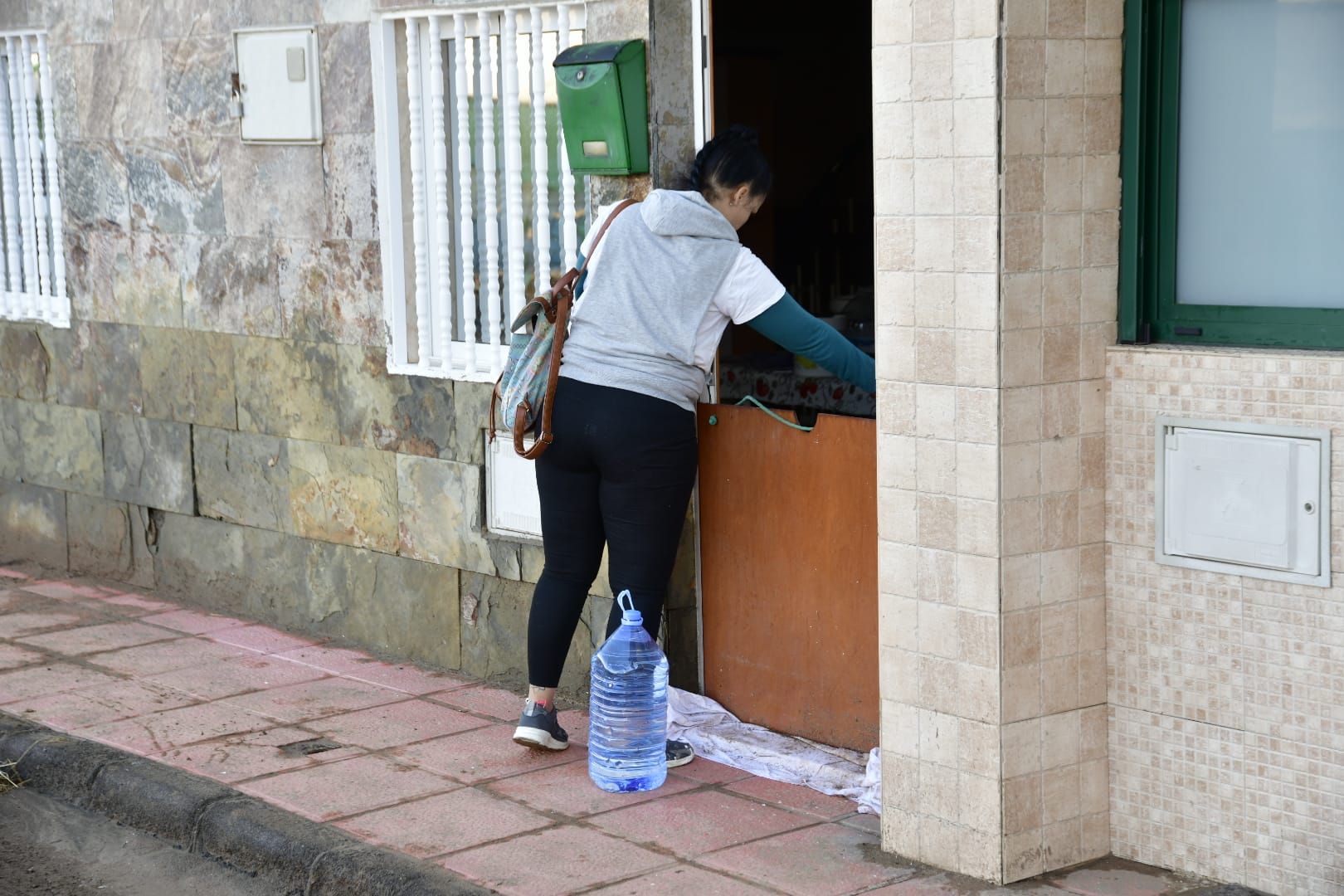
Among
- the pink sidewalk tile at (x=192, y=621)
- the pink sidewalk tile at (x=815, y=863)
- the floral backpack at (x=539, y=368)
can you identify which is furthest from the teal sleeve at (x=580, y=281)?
the pink sidewalk tile at (x=192, y=621)

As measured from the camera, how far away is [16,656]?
678cm

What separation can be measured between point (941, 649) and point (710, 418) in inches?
59.0

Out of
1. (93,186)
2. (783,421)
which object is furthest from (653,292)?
(93,186)

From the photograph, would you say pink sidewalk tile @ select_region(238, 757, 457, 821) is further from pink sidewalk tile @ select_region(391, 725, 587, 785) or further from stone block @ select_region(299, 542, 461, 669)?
stone block @ select_region(299, 542, 461, 669)

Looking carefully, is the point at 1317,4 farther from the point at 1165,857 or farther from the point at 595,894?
the point at 595,894

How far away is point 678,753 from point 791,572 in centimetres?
64

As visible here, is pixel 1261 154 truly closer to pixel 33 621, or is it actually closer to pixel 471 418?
pixel 471 418

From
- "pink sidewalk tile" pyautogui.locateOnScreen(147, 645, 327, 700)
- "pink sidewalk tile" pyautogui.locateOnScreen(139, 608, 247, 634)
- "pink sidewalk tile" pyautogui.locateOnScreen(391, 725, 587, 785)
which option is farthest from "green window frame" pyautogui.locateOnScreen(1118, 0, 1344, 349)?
"pink sidewalk tile" pyautogui.locateOnScreen(139, 608, 247, 634)

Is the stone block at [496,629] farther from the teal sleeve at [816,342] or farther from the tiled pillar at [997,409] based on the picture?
→ the tiled pillar at [997,409]

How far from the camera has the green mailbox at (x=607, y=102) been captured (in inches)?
212

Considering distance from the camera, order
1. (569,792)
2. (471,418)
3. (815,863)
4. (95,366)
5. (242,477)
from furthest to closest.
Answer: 1. (95,366)
2. (242,477)
3. (471,418)
4. (569,792)
5. (815,863)

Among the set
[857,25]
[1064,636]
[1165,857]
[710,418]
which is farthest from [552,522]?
[857,25]

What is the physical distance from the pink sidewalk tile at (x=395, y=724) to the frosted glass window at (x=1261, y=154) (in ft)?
9.14

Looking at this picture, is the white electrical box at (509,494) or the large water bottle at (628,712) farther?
the white electrical box at (509,494)
